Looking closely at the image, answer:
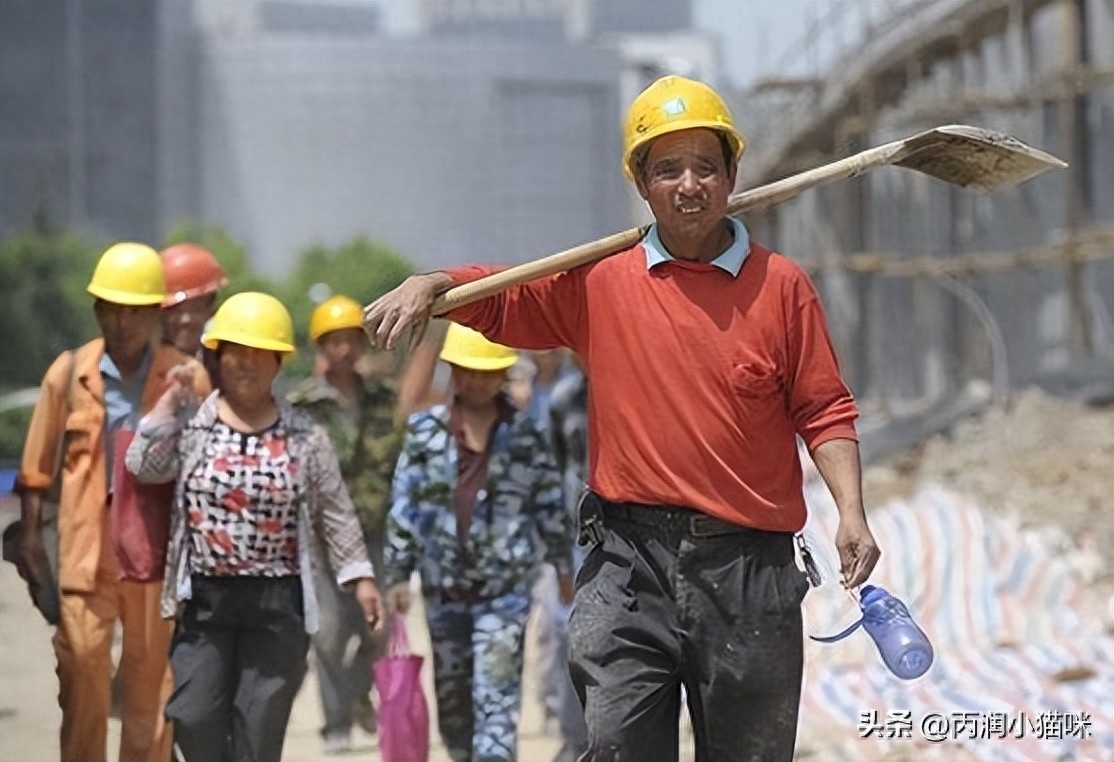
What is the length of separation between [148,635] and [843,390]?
257cm

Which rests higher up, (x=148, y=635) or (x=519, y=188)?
(x=519, y=188)

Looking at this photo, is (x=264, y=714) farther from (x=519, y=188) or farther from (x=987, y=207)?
(x=519, y=188)

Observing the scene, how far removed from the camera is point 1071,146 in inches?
704

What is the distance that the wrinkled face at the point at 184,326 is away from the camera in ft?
20.8

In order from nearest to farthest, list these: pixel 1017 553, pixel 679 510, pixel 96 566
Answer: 1. pixel 679 510
2. pixel 96 566
3. pixel 1017 553

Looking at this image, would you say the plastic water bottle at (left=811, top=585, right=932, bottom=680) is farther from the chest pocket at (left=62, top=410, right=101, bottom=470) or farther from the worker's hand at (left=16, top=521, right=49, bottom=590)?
the worker's hand at (left=16, top=521, right=49, bottom=590)

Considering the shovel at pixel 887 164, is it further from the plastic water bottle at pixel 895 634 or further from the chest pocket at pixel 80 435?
the chest pocket at pixel 80 435

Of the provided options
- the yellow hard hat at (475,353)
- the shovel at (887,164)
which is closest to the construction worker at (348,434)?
the yellow hard hat at (475,353)

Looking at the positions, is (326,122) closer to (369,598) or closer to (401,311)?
(369,598)

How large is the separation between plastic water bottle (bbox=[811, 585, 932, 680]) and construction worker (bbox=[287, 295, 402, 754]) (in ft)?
11.0

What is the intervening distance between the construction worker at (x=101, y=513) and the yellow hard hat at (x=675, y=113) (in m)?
2.02

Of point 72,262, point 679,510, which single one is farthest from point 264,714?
point 72,262

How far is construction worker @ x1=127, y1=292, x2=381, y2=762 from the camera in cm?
548

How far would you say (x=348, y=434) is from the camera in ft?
25.0
